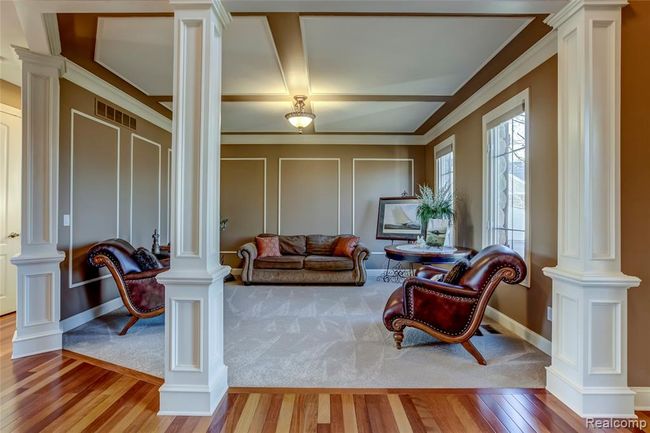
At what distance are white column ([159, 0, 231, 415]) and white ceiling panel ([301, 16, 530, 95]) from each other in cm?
97

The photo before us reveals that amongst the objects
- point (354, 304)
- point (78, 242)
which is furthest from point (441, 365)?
point (78, 242)

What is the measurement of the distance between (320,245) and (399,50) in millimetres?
4051

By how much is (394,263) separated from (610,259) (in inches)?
187

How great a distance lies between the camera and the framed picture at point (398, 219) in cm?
626

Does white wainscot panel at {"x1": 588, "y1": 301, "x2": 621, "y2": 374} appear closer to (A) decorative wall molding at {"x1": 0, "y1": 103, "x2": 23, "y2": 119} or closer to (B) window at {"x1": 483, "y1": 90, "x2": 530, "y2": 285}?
(B) window at {"x1": 483, "y1": 90, "x2": 530, "y2": 285}

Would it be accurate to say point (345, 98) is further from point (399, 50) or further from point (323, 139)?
point (323, 139)

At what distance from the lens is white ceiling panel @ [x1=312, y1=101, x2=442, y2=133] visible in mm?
4867

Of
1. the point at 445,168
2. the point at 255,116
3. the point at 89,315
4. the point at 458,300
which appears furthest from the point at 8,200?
the point at 445,168

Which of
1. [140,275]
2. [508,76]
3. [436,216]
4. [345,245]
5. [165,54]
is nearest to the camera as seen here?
[165,54]

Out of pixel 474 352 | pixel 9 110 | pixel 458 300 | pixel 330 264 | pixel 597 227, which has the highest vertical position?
pixel 9 110

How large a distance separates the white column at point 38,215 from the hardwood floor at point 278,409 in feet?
1.66

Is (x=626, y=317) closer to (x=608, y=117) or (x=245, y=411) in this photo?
(x=608, y=117)

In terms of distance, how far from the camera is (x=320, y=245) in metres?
6.60

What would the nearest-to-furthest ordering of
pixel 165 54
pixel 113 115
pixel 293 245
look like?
1. pixel 165 54
2. pixel 113 115
3. pixel 293 245
